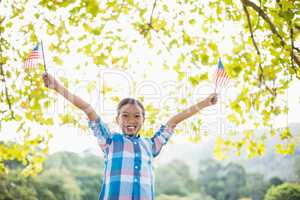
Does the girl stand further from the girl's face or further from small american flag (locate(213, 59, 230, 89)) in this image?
small american flag (locate(213, 59, 230, 89))

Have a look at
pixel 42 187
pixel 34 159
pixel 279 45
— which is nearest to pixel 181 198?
pixel 42 187

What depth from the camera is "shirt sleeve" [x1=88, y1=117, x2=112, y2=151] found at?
8.39ft

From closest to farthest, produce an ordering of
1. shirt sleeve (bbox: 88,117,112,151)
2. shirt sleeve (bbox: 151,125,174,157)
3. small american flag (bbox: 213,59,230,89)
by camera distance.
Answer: shirt sleeve (bbox: 88,117,112,151), shirt sleeve (bbox: 151,125,174,157), small american flag (bbox: 213,59,230,89)

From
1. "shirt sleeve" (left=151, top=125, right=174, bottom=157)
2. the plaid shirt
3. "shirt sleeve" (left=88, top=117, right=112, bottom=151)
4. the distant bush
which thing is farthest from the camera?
the distant bush

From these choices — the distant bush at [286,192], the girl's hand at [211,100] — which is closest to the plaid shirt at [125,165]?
the girl's hand at [211,100]

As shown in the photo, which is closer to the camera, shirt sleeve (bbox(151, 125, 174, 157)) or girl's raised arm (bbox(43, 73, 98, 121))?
girl's raised arm (bbox(43, 73, 98, 121))

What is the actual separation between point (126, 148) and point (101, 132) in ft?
0.65

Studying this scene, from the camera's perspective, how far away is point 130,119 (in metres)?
2.60

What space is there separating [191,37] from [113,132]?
2.74 m

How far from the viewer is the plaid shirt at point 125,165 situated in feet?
7.72

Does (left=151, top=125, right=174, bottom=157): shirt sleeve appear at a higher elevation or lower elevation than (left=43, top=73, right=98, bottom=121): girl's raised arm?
lower

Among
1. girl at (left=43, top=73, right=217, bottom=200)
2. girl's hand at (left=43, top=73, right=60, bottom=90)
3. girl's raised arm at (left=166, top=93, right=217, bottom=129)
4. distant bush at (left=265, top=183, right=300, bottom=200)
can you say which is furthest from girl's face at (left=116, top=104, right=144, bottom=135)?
distant bush at (left=265, top=183, right=300, bottom=200)

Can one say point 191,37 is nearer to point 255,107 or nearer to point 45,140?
point 255,107

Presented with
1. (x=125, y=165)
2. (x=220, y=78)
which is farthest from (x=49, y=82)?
(x=220, y=78)
